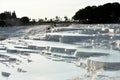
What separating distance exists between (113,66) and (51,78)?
5.54ft

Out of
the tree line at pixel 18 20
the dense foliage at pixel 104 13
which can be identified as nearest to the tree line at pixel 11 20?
the tree line at pixel 18 20

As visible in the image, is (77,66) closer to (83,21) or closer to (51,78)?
(51,78)

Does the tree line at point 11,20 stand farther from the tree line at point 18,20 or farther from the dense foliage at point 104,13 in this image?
the dense foliage at point 104,13

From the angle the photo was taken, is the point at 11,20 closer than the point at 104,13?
No

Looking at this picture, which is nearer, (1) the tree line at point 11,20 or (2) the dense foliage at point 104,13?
(2) the dense foliage at point 104,13

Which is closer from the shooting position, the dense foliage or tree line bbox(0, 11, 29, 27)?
the dense foliage

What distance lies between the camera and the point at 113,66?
9914 millimetres

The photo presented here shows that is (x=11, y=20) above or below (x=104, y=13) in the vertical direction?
below

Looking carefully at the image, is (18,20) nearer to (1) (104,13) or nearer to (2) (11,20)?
(2) (11,20)

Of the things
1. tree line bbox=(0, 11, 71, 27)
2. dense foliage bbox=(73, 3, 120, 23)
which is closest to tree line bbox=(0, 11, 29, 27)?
tree line bbox=(0, 11, 71, 27)

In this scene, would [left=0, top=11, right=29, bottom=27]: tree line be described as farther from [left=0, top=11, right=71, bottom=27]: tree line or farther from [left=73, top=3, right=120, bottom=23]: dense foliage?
[left=73, top=3, right=120, bottom=23]: dense foliage

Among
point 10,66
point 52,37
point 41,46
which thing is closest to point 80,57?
point 10,66

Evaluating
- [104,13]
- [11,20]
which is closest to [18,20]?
[11,20]

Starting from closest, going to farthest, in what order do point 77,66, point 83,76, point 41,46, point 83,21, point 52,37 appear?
1. point 83,76
2. point 77,66
3. point 41,46
4. point 52,37
5. point 83,21
